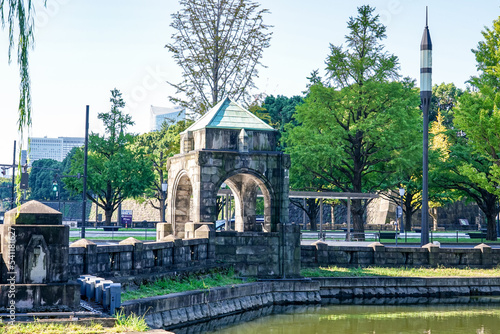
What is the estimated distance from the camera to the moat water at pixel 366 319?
1866 cm

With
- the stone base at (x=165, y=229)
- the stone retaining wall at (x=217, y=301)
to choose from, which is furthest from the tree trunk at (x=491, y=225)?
the stone base at (x=165, y=229)

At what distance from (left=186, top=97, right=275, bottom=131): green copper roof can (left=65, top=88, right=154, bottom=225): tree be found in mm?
29116

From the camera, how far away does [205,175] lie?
22.5m

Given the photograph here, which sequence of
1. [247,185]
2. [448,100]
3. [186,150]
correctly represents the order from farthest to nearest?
[448,100]
[247,185]
[186,150]

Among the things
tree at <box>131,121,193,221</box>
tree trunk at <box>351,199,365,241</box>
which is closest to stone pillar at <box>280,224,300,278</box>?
tree trunk at <box>351,199,365,241</box>

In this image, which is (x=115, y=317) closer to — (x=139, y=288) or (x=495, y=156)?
(x=139, y=288)

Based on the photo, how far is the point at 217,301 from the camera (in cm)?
1920

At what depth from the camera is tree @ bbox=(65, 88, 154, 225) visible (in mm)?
52281

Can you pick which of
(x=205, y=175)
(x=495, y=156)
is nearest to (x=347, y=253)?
(x=205, y=175)

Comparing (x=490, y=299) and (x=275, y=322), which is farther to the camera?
(x=490, y=299)

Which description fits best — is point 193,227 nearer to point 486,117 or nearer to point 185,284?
point 185,284

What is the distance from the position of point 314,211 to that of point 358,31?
18.1 m

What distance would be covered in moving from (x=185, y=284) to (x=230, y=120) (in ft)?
22.1

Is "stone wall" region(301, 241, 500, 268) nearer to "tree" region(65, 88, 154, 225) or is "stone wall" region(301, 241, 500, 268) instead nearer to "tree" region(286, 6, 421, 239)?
"tree" region(286, 6, 421, 239)
